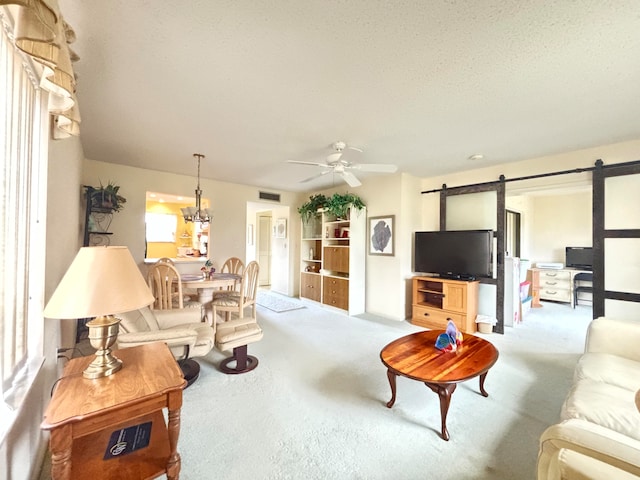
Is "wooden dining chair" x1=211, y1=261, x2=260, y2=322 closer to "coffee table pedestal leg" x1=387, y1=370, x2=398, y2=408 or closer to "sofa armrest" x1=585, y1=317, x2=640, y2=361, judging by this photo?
"coffee table pedestal leg" x1=387, y1=370, x2=398, y2=408

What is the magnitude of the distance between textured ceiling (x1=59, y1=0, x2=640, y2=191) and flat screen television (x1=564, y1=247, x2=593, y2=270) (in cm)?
371

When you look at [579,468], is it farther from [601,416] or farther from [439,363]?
[439,363]

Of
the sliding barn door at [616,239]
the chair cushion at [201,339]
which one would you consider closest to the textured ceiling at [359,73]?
the sliding barn door at [616,239]

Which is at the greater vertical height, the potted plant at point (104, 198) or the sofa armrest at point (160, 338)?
the potted plant at point (104, 198)

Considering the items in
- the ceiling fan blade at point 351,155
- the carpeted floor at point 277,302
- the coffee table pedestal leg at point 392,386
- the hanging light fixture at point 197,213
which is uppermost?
the ceiling fan blade at point 351,155

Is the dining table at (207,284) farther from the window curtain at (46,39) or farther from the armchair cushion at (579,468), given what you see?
the armchair cushion at (579,468)

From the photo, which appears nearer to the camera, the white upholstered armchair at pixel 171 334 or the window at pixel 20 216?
the window at pixel 20 216

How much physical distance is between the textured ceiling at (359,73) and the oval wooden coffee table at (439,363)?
2095 mm

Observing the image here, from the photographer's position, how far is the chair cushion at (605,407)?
4.32ft

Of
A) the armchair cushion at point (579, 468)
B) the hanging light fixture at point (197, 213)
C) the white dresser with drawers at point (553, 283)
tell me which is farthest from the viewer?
the white dresser with drawers at point (553, 283)

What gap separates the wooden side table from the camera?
39.6 inches

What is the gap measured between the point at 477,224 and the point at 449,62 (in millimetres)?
3115

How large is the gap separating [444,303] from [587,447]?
10.8 ft

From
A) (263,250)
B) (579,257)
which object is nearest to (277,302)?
(263,250)
